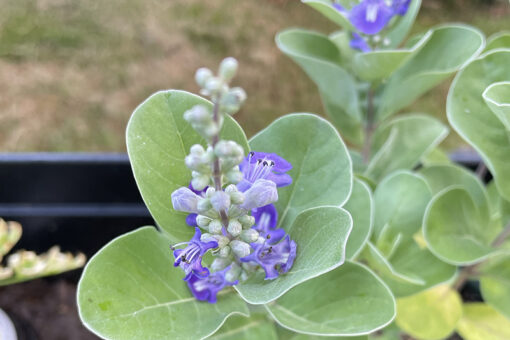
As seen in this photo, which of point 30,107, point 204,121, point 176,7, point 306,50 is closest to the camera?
point 204,121

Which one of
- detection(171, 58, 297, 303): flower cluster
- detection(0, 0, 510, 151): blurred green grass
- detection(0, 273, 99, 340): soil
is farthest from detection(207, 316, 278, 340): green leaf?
detection(0, 0, 510, 151): blurred green grass

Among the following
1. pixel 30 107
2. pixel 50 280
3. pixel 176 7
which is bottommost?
pixel 50 280

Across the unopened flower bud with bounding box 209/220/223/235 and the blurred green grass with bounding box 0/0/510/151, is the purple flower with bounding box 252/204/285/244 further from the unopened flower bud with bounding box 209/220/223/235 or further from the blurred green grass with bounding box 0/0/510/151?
the blurred green grass with bounding box 0/0/510/151

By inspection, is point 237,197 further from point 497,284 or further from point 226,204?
point 497,284

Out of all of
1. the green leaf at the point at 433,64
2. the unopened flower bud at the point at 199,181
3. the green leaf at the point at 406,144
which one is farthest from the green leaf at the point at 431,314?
the unopened flower bud at the point at 199,181

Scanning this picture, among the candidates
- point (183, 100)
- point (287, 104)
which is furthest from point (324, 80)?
point (287, 104)

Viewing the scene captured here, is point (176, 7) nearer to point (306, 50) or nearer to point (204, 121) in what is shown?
point (306, 50)

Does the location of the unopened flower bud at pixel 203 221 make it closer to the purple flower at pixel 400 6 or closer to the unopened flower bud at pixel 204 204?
the unopened flower bud at pixel 204 204

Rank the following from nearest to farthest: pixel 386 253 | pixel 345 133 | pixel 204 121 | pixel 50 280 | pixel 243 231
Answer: pixel 204 121
pixel 243 231
pixel 386 253
pixel 345 133
pixel 50 280
